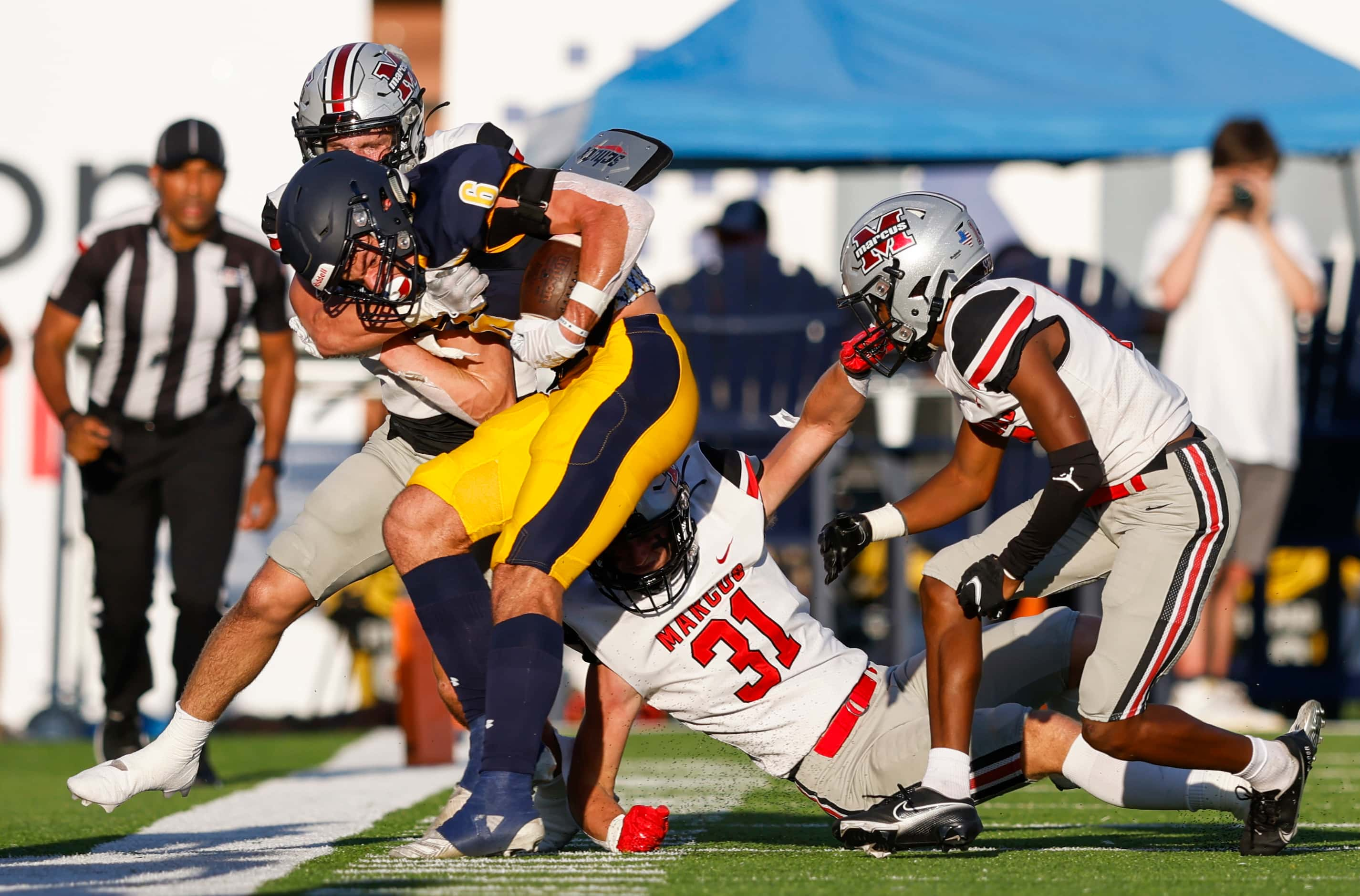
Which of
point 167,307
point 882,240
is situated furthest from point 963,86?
point 882,240

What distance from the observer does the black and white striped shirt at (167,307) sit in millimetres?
6918

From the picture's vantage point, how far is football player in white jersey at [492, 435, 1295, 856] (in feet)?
13.8

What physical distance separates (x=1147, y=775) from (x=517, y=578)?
57.6 inches

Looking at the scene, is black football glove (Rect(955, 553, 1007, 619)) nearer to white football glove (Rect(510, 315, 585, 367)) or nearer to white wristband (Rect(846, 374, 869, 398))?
white wristband (Rect(846, 374, 869, 398))

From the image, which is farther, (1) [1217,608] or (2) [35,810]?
(1) [1217,608]

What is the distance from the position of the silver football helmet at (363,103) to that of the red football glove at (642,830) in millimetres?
1634

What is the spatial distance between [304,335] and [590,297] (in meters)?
0.83

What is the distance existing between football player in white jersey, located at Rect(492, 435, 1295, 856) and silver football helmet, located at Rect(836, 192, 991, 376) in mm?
570

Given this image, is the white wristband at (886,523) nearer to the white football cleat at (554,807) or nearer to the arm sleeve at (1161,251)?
the white football cleat at (554,807)

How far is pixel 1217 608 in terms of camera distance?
862 cm

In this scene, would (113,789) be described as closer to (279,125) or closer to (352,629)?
(352,629)

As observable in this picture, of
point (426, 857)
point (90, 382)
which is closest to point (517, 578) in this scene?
point (426, 857)

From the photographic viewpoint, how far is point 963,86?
363 inches

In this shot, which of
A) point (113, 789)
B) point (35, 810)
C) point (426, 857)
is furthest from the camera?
point (35, 810)
